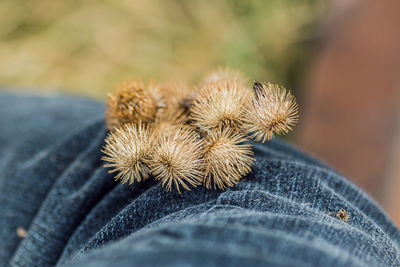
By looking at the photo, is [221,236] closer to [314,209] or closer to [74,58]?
[314,209]

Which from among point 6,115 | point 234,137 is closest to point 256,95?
point 234,137

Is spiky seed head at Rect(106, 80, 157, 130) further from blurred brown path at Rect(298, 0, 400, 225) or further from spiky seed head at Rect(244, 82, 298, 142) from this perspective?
blurred brown path at Rect(298, 0, 400, 225)

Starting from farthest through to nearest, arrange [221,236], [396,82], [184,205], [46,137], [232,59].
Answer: [232,59] → [396,82] → [46,137] → [184,205] → [221,236]

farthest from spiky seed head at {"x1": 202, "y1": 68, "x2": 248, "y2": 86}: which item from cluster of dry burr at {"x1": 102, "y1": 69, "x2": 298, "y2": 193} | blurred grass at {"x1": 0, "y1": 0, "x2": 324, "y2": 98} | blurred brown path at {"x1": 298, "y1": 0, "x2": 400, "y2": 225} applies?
blurred grass at {"x1": 0, "y1": 0, "x2": 324, "y2": 98}

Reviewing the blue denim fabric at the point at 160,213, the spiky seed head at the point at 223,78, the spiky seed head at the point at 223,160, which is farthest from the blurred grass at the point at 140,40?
the spiky seed head at the point at 223,160

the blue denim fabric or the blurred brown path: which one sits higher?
the blurred brown path
